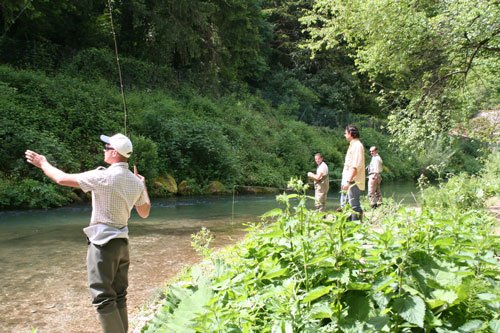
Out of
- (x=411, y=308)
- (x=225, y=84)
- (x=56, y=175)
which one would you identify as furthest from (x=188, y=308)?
(x=225, y=84)

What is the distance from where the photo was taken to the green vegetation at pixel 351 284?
2.43 meters

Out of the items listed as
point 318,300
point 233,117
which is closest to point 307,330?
point 318,300

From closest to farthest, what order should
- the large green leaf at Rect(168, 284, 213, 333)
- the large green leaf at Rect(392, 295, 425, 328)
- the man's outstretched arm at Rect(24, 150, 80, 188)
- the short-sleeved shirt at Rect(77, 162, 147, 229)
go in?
the large green leaf at Rect(392, 295, 425, 328)
the large green leaf at Rect(168, 284, 213, 333)
the man's outstretched arm at Rect(24, 150, 80, 188)
the short-sleeved shirt at Rect(77, 162, 147, 229)

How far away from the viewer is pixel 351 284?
2566 millimetres

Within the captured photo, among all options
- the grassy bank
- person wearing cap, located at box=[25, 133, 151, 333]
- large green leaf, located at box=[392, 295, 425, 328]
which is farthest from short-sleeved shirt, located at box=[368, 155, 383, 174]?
large green leaf, located at box=[392, 295, 425, 328]

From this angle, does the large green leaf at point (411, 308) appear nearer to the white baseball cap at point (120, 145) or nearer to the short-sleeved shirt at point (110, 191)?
the short-sleeved shirt at point (110, 191)

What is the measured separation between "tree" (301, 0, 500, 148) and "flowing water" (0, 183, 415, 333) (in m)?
5.21

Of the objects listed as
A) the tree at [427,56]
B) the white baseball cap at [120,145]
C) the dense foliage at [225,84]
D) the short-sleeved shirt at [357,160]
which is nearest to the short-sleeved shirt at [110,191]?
the white baseball cap at [120,145]

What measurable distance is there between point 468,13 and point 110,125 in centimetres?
1433

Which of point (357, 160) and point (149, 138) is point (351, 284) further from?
point (149, 138)

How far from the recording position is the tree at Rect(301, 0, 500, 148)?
12.4 m

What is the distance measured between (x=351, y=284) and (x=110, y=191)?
2.28 metres

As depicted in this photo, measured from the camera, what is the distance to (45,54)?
23.4m

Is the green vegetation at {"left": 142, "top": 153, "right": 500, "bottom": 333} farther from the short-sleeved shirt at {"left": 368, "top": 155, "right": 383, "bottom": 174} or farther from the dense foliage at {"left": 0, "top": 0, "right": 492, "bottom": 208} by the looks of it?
the short-sleeved shirt at {"left": 368, "top": 155, "right": 383, "bottom": 174}
